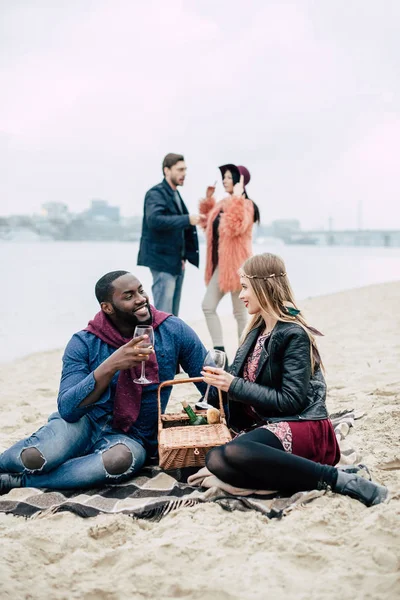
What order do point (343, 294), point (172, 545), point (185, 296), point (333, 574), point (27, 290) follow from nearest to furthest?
point (333, 574), point (172, 545), point (343, 294), point (185, 296), point (27, 290)

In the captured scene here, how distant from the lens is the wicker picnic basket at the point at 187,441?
136 inches

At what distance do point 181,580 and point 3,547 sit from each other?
2.79 feet

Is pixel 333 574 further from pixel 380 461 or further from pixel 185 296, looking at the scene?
pixel 185 296

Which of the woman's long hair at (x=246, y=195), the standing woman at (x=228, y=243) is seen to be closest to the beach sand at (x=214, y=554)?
the standing woman at (x=228, y=243)

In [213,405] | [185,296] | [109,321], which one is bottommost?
[185,296]

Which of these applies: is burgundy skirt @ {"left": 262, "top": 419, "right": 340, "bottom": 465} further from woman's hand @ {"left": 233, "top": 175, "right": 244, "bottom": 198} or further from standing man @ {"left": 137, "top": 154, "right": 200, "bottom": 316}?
woman's hand @ {"left": 233, "top": 175, "right": 244, "bottom": 198}

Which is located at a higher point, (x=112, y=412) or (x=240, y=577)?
(x=112, y=412)

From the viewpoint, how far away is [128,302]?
3.62 m

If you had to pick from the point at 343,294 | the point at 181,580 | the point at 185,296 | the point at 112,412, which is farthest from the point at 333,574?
the point at 185,296

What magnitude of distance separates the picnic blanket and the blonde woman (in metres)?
0.10

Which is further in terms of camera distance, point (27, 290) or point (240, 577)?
point (27, 290)

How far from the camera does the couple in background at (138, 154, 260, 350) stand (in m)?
6.49

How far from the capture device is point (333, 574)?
2344 millimetres

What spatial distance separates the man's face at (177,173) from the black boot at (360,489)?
425 cm
